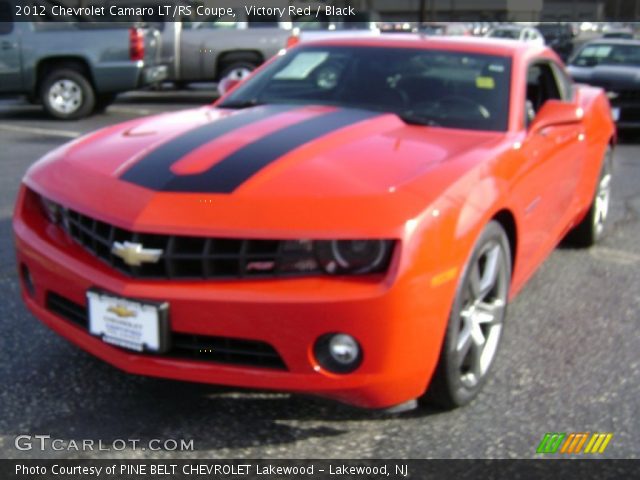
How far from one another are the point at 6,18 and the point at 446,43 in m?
8.47

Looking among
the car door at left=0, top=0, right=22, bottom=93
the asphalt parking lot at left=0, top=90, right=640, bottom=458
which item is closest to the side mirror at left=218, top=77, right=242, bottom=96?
the asphalt parking lot at left=0, top=90, right=640, bottom=458

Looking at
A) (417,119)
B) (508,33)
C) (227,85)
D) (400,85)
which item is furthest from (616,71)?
(508,33)

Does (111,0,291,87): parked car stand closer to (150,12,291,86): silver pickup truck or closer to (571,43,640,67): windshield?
(150,12,291,86): silver pickup truck

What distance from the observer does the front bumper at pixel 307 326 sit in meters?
2.52

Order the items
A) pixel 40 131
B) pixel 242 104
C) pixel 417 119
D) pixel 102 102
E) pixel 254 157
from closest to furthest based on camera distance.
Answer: pixel 254 157 → pixel 417 119 → pixel 242 104 → pixel 40 131 → pixel 102 102

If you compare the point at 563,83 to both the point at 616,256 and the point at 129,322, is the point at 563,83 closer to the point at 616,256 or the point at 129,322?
the point at 616,256

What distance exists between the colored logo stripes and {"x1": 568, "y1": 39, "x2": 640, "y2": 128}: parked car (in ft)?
24.6

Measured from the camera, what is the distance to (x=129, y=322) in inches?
105

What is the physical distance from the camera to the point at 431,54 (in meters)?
4.14

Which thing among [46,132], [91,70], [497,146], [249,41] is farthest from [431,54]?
[249,41]

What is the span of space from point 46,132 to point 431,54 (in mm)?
7263

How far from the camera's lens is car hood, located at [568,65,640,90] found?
1018cm

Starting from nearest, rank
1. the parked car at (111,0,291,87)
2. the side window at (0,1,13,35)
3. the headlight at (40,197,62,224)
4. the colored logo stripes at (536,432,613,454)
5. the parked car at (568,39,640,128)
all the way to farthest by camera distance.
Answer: the colored logo stripes at (536,432,613,454), the headlight at (40,197,62,224), the parked car at (568,39,640,128), the side window at (0,1,13,35), the parked car at (111,0,291,87)

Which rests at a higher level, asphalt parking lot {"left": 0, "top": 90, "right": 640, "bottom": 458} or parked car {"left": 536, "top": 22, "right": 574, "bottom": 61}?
parked car {"left": 536, "top": 22, "right": 574, "bottom": 61}
